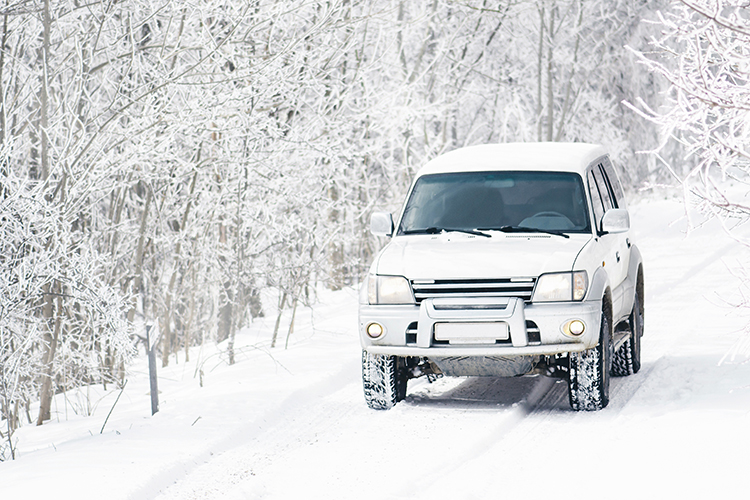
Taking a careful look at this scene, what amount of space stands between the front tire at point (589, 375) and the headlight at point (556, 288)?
418mm

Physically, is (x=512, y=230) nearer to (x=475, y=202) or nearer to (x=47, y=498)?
(x=475, y=202)

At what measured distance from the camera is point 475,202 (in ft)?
24.4

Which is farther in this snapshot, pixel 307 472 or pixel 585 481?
pixel 307 472

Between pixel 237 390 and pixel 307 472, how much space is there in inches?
101

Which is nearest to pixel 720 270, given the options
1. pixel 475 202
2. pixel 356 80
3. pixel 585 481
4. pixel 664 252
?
pixel 664 252

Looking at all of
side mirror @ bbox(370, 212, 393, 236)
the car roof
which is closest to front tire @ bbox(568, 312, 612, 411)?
the car roof

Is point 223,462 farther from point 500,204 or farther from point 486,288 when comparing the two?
point 500,204

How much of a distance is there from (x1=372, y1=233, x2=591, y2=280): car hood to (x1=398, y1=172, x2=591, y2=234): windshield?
30cm

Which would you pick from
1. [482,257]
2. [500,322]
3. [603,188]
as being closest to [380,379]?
[500,322]

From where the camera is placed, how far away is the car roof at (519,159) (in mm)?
7496

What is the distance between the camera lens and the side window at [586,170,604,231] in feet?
24.1

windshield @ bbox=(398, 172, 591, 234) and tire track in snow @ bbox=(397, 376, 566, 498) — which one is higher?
windshield @ bbox=(398, 172, 591, 234)

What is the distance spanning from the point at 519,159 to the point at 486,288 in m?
1.69

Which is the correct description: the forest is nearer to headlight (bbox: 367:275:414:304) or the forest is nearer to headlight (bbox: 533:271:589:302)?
headlight (bbox: 533:271:589:302)
